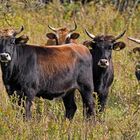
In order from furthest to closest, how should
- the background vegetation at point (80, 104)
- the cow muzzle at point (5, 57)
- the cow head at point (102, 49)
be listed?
the cow head at point (102, 49), the cow muzzle at point (5, 57), the background vegetation at point (80, 104)

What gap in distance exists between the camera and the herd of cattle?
10.9 meters

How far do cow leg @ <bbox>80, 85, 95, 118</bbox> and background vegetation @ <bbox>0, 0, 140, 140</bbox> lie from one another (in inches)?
7.0

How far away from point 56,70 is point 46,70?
0.17m

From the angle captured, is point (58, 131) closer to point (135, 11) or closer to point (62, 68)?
point (62, 68)

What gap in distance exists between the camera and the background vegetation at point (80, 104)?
905 cm

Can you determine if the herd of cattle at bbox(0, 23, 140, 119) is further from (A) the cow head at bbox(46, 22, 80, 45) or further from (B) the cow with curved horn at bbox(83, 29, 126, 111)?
(A) the cow head at bbox(46, 22, 80, 45)

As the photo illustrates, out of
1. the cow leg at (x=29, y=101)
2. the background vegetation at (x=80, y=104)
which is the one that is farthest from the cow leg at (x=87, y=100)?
the cow leg at (x=29, y=101)

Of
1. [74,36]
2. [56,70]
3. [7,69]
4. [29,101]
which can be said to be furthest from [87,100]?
[74,36]

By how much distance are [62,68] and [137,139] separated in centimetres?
244

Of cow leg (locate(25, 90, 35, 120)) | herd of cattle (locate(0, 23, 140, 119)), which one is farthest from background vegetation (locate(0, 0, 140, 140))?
herd of cattle (locate(0, 23, 140, 119))

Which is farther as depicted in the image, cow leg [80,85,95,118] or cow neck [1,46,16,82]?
cow leg [80,85,95,118]

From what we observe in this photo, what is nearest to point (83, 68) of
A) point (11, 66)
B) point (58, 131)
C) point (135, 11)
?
Answer: point (11, 66)

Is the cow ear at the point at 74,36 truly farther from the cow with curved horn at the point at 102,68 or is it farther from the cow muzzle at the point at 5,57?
the cow muzzle at the point at 5,57

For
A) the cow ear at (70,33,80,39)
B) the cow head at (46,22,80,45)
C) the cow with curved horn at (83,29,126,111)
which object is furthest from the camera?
the cow head at (46,22,80,45)
